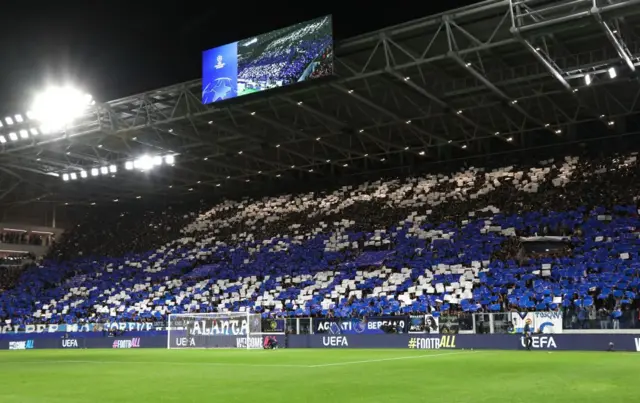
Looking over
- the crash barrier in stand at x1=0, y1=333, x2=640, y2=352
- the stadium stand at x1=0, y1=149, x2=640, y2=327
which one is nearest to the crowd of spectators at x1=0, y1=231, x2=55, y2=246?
the stadium stand at x1=0, y1=149, x2=640, y2=327

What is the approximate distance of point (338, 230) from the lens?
1718 inches

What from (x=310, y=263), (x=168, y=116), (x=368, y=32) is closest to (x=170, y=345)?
(x=310, y=263)

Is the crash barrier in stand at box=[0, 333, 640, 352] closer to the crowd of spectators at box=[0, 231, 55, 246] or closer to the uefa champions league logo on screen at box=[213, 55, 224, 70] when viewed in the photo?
the uefa champions league logo on screen at box=[213, 55, 224, 70]

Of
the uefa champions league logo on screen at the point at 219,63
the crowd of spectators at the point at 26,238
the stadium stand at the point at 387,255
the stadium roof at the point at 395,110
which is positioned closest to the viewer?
the stadium roof at the point at 395,110

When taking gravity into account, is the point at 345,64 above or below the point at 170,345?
above

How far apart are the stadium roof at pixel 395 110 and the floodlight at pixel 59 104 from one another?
1511 mm

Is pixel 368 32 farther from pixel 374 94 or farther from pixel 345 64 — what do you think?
pixel 374 94

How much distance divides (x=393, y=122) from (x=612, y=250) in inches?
520

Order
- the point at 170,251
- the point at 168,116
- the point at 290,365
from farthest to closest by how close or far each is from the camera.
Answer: the point at 170,251 → the point at 168,116 → the point at 290,365

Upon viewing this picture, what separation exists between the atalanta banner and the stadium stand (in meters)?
1.42

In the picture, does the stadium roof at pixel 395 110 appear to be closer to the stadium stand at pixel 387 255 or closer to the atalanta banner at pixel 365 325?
the stadium stand at pixel 387 255

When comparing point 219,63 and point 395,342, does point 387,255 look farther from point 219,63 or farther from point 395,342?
point 219,63

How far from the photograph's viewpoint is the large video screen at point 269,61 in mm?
27125

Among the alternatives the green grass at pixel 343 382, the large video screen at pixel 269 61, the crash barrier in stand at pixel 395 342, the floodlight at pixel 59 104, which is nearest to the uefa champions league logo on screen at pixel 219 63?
the large video screen at pixel 269 61
